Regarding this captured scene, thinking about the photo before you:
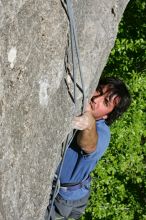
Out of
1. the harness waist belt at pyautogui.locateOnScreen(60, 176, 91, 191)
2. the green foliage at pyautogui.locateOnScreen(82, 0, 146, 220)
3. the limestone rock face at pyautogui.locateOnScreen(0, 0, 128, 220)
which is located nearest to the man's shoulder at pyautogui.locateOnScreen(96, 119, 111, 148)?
the harness waist belt at pyautogui.locateOnScreen(60, 176, 91, 191)

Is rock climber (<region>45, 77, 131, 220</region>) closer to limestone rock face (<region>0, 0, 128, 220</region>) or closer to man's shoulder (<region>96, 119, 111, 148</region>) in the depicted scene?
man's shoulder (<region>96, 119, 111, 148</region>)

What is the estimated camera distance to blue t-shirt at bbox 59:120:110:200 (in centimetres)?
481

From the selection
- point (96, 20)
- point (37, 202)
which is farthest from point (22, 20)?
point (37, 202)

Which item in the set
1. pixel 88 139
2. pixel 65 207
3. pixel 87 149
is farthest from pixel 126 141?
pixel 88 139

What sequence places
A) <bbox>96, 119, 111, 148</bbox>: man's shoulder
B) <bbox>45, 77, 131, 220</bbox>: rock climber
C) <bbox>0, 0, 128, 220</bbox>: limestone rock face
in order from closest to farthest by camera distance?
<bbox>0, 0, 128, 220</bbox>: limestone rock face
<bbox>45, 77, 131, 220</bbox>: rock climber
<bbox>96, 119, 111, 148</bbox>: man's shoulder

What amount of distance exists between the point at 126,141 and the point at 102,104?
4437mm

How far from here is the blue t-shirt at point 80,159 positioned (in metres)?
4.81

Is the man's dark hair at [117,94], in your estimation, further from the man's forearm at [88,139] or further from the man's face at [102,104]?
the man's forearm at [88,139]

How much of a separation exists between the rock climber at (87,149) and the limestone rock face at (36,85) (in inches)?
17.7

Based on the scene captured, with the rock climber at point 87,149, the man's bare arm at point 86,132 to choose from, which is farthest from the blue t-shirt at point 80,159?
the man's bare arm at point 86,132

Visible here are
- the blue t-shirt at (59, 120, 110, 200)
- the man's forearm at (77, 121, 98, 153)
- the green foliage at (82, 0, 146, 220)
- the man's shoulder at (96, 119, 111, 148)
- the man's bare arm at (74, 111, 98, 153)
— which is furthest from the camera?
the green foliage at (82, 0, 146, 220)

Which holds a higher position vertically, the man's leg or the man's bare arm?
the man's bare arm

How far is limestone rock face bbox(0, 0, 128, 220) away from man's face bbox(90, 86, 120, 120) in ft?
2.06

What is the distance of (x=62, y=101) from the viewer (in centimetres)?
390
